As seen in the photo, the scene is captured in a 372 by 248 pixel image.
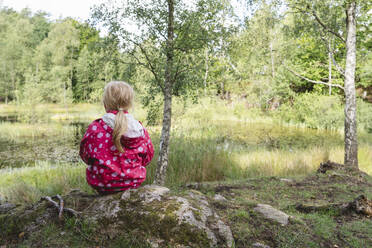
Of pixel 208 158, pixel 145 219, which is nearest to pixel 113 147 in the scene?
pixel 145 219

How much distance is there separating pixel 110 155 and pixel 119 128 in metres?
0.29

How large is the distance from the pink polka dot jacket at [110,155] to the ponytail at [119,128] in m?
0.11

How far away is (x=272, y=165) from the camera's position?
7082 millimetres

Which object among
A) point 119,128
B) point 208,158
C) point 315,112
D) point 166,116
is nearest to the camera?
point 119,128

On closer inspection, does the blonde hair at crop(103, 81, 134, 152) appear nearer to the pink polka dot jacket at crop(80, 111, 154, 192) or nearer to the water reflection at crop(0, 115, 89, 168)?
the pink polka dot jacket at crop(80, 111, 154, 192)

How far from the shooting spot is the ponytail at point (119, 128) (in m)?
2.18

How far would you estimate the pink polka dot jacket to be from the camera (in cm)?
230

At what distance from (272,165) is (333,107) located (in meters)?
14.0

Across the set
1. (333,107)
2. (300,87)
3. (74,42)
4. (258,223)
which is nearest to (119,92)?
(258,223)

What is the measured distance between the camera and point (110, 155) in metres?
2.32

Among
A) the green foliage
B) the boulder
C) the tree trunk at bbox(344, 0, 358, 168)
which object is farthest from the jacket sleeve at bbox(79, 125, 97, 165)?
the green foliage

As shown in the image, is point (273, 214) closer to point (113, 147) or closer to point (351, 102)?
point (113, 147)

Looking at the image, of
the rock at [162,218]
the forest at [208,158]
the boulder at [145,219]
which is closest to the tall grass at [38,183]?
the forest at [208,158]

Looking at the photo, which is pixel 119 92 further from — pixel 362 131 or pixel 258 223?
pixel 362 131
